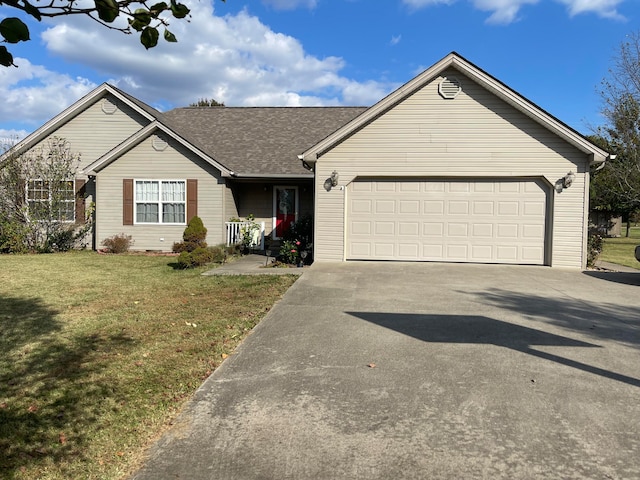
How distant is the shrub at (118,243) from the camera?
1566cm

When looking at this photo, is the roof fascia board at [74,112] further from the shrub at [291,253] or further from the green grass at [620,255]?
the green grass at [620,255]

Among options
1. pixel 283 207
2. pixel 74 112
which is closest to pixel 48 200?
pixel 74 112

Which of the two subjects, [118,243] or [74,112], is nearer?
[118,243]

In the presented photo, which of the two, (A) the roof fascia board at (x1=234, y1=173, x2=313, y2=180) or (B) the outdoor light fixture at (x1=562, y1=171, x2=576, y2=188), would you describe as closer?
(B) the outdoor light fixture at (x1=562, y1=171, x2=576, y2=188)

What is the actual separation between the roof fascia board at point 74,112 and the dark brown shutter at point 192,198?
116 inches

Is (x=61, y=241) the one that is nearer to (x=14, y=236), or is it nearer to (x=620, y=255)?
(x=14, y=236)

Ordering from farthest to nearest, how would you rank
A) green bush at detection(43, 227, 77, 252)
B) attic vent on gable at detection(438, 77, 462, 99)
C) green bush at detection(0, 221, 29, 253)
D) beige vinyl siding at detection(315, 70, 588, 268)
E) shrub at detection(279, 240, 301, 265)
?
green bush at detection(43, 227, 77, 252) < green bush at detection(0, 221, 29, 253) < shrub at detection(279, 240, 301, 265) < attic vent on gable at detection(438, 77, 462, 99) < beige vinyl siding at detection(315, 70, 588, 268)

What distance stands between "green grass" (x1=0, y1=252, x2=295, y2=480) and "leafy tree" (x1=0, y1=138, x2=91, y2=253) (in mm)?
5850

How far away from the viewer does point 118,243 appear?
15.6 meters

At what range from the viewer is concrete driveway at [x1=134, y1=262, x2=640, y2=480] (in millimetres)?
3074

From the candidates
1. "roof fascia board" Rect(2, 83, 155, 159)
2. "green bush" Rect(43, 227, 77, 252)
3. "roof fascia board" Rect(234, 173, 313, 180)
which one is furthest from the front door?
"green bush" Rect(43, 227, 77, 252)

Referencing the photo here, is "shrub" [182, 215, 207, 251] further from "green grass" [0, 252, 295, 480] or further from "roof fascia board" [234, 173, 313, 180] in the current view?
"roof fascia board" [234, 173, 313, 180]

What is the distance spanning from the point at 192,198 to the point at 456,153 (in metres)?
8.79

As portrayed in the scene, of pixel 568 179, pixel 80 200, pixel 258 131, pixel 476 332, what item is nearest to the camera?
pixel 476 332
